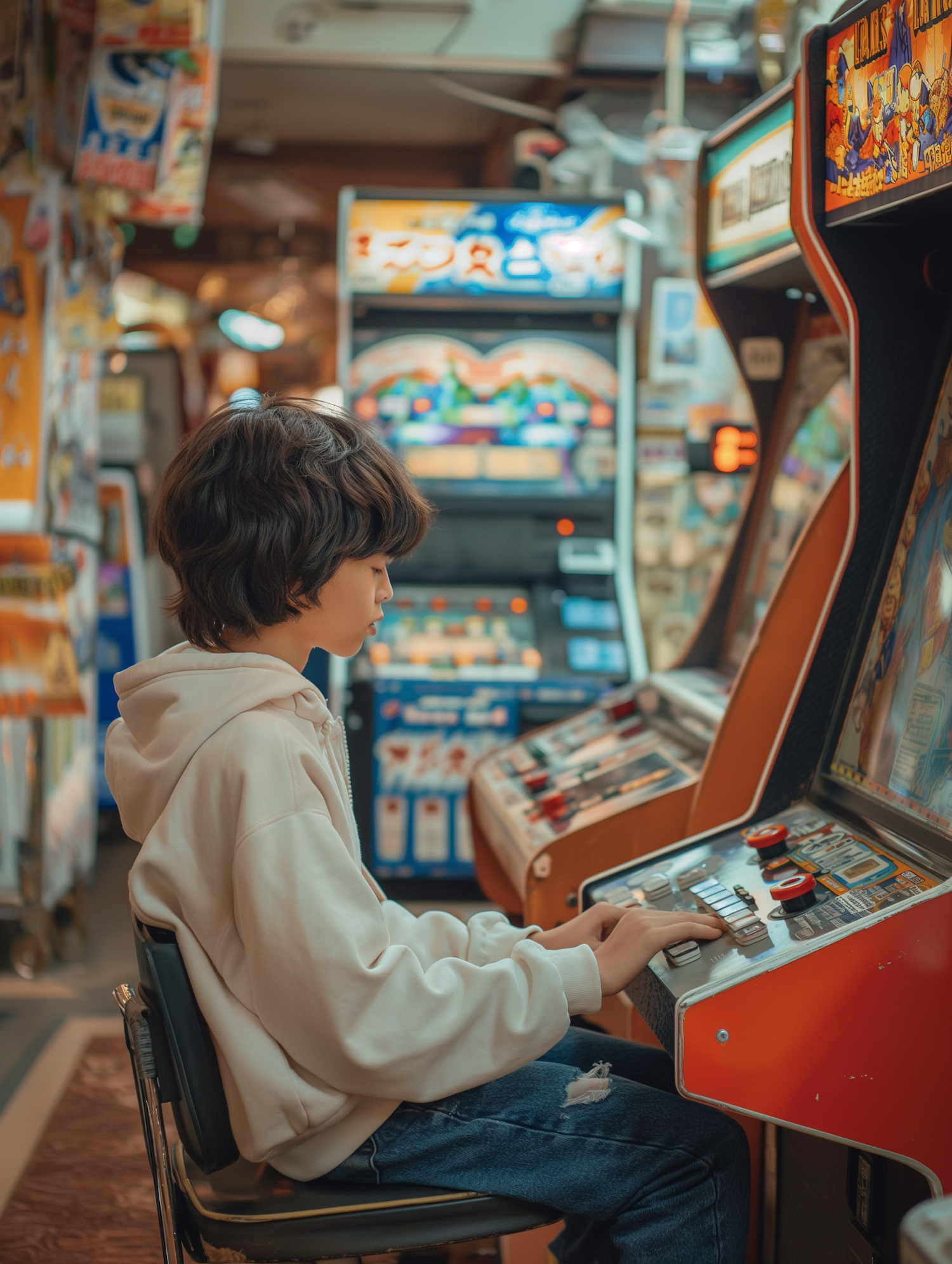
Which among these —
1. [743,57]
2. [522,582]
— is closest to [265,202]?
[743,57]

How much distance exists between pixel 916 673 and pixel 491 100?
216 inches

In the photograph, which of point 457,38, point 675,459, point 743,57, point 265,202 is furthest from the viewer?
point 265,202

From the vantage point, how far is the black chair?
43.8 inches

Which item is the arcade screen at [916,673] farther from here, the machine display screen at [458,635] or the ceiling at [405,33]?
the ceiling at [405,33]

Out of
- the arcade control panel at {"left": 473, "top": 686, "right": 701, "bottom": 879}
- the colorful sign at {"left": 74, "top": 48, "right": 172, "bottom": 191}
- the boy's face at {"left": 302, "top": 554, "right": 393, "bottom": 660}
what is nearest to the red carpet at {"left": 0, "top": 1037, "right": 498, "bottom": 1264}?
the arcade control panel at {"left": 473, "top": 686, "right": 701, "bottom": 879}

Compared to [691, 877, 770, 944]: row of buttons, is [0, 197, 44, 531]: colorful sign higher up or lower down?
higher up

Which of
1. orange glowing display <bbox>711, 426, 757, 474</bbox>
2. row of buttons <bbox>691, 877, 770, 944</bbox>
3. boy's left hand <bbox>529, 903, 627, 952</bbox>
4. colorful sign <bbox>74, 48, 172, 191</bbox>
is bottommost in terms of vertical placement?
boy's left hand <bbox>529, 903, 627, 952</bbox>

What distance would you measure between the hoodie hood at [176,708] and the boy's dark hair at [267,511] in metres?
0.06

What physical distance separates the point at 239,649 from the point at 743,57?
4333 mm

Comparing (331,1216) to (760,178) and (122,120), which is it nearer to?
(760,178)

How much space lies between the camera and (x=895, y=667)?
143 cm

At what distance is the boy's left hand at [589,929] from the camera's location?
131 centimetres

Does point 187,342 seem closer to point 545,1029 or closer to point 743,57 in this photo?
point 743,57

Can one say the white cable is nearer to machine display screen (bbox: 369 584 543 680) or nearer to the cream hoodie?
machine display screen (bbox: 369 584 543 680)
